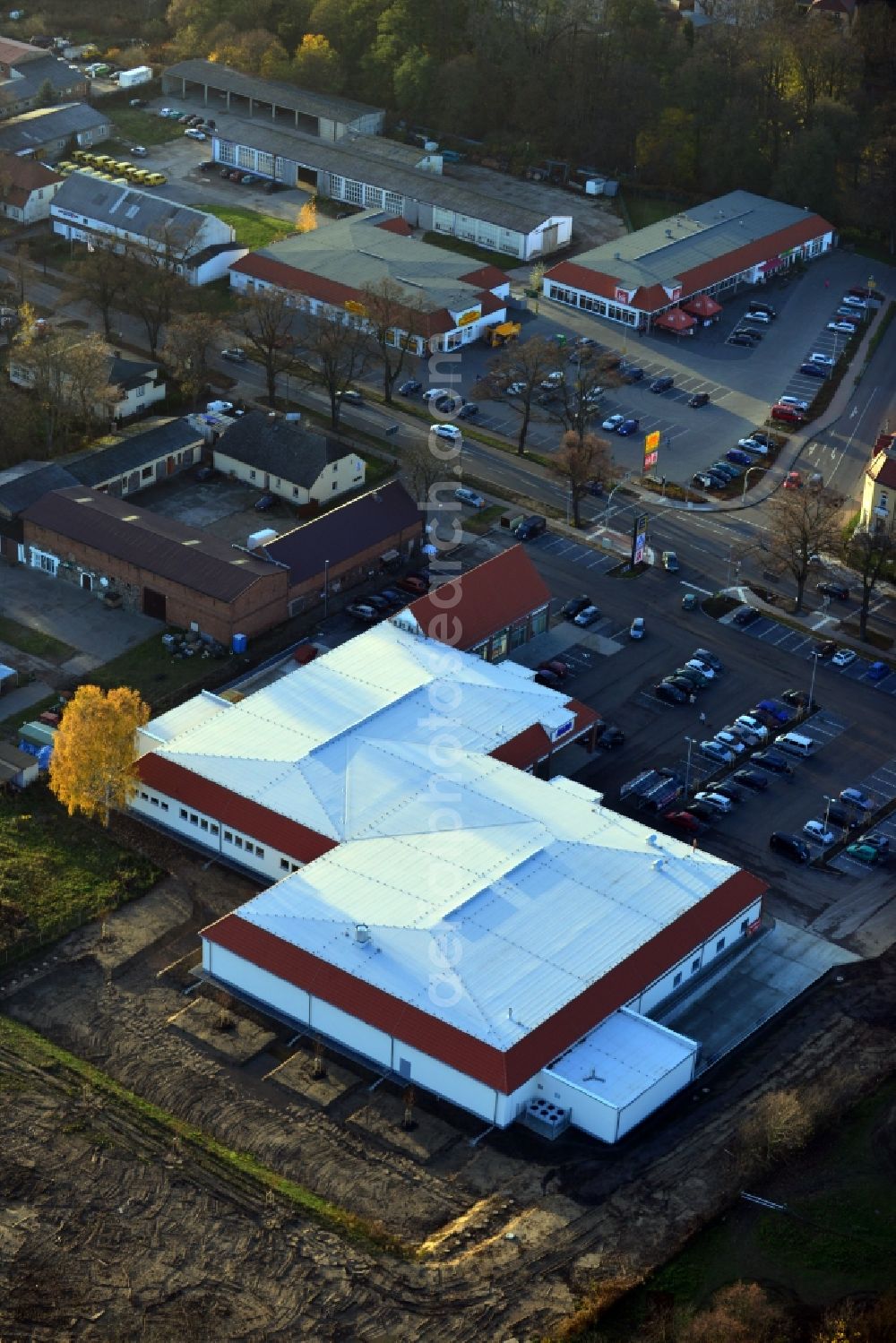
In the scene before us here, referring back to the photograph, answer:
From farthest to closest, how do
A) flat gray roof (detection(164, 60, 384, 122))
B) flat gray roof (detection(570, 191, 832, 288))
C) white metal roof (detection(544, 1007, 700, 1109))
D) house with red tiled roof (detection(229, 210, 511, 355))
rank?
flat gray roof (detection(164, 60, 384, 122)) → flat gray roof (detection(570, 191, 832, 288)) → house with red tiled roof (detection(229, 210, 511, 355)) → white metal roof (detection(544, 1007, 700, 1109))

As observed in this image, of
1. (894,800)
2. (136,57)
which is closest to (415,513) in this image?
(894,800)

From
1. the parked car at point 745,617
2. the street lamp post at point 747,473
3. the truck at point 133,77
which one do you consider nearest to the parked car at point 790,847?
the parked car at point 745,617

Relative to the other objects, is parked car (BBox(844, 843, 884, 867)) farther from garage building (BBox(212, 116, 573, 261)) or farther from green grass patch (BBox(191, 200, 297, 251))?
green grass patch (BBox(191, 200, 297, 251))

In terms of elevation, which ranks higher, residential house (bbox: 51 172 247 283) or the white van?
residential house (bbox: 51 172 247 283)

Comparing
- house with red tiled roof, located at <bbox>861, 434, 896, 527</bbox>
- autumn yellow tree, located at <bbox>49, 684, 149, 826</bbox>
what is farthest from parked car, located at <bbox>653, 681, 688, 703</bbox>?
autumn yellow tree, located at <bbox>49, 684, 149, 826</bbox>

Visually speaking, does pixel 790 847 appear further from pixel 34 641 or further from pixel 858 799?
pixel 34 641

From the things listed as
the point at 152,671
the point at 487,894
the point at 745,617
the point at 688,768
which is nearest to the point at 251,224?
the point at 152,671
